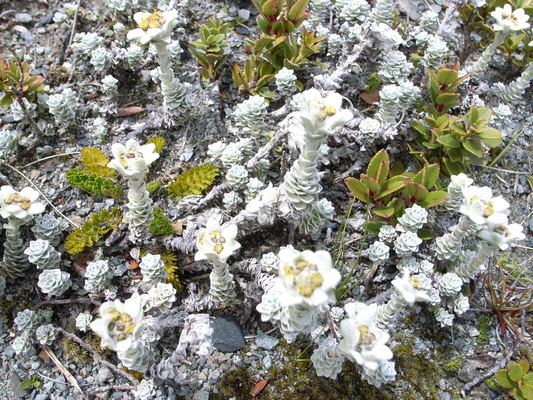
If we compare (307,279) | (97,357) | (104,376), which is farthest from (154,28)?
(104,376)

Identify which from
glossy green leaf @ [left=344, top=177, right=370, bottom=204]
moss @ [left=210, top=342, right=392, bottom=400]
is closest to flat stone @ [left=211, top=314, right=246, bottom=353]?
moss @ [left=210, top=342, right=392, bottom=400]

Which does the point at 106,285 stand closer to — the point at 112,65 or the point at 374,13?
the point at 112,65

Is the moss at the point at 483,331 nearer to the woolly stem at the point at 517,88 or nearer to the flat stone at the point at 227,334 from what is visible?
the flat stone at the point at 227,334

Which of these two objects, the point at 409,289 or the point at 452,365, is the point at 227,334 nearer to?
the point at 409,289

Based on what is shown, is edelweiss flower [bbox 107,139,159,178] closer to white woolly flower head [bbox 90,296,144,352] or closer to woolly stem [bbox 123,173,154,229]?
woolly stem [bbox 123,173,154,229]

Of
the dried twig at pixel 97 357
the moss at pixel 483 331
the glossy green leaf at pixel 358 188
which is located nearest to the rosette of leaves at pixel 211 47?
the glossy green leaf at pixel 358 188
